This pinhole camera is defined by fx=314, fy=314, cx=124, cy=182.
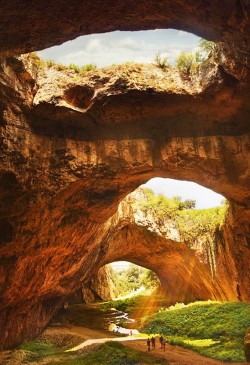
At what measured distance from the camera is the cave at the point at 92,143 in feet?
30.5

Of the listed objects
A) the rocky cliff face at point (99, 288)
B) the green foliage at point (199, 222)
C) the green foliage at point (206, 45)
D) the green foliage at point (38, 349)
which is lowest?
the green foliage at point (38, 349)

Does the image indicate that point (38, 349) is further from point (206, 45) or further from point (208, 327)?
point (206, 45)

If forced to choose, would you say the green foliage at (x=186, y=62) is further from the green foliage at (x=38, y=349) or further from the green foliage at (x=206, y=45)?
the green foliage at (x=38, y=349)

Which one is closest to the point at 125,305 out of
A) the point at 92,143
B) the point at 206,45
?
the point at 92,143

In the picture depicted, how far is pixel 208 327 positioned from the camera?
1644 centimetres

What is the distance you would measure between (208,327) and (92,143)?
11.6 meters

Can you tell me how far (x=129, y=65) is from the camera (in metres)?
10.6

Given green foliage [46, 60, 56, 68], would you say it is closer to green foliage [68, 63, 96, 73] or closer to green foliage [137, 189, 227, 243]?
green foliage [68, 63, 96, 73]

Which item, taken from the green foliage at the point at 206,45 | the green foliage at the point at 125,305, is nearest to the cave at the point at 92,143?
the green foliage at the point at 206,45

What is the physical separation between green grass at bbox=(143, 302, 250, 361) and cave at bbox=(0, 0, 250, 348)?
5082 mm

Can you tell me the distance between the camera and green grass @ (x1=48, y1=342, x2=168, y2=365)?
11055 millimetres

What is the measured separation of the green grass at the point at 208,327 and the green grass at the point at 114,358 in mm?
3026

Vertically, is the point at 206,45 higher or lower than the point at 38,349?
higher

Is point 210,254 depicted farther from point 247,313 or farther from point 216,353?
point 216,353
